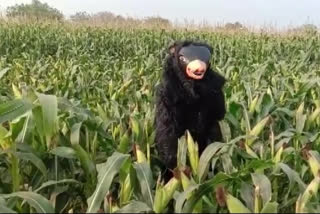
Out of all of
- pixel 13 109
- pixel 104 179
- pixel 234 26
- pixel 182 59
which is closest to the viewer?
pixel 104 179

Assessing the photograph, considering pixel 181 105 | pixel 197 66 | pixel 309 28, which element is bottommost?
pixel 309 28

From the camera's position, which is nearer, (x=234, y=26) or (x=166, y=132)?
(x=166, y=132)

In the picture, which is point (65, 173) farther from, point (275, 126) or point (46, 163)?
point (275, 126)

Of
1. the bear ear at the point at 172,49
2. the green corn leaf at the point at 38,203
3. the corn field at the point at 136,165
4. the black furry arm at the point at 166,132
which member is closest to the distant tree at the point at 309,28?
the corn field at the point at 136,165

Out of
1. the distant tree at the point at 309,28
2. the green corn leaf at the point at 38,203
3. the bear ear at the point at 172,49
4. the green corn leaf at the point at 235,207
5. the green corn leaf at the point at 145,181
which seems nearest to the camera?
the green corn leaf at the point at 235,207

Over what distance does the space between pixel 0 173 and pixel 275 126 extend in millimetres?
1417

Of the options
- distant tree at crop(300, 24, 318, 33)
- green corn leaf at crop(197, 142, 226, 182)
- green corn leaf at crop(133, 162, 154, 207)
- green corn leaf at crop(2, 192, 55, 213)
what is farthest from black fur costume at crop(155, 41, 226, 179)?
distant tree at crop(300, 24, 318, 33)

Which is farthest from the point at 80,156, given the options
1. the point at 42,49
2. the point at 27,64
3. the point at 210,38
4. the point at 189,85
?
the point at 210,38

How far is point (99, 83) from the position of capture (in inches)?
160

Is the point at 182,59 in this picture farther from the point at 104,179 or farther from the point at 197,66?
the point at 104,179

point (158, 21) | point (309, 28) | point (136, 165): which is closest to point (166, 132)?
point (136, 165)

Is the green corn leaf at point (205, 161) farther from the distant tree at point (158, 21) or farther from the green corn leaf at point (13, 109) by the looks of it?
the distant tree at point (158, 21)

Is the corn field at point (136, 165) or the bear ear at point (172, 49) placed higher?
the bear ear at point (172, 49)

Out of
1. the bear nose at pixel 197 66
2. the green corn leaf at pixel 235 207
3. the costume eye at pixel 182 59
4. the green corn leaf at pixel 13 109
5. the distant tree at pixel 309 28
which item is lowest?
the distant tree at pixel 309 28
